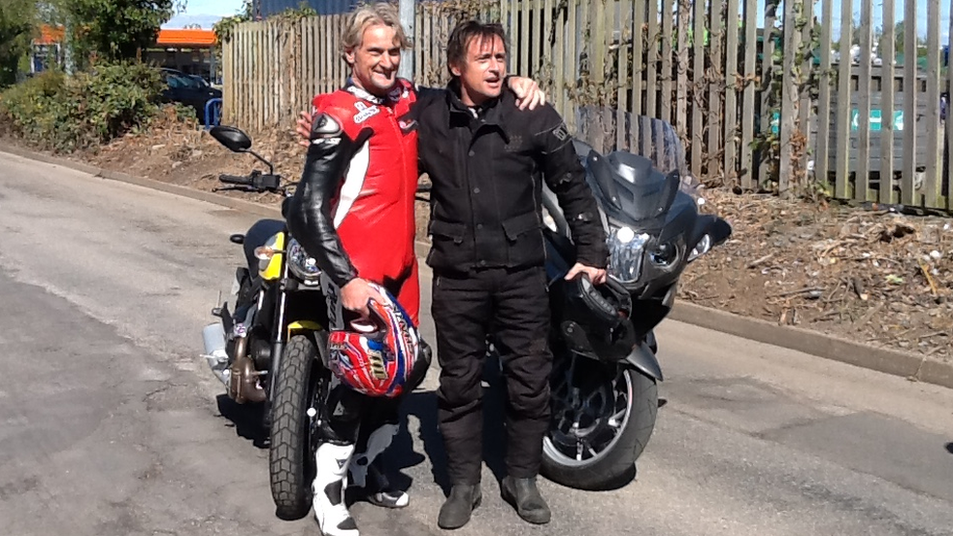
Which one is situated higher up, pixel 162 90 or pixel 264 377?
pixel 162 90

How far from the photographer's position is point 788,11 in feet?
35.1

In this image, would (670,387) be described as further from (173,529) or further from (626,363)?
(173,529)

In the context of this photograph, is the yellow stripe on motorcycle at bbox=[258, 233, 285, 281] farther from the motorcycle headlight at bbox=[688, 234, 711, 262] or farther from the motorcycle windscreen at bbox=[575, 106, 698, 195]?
the motorcycle headlight at bbox=[688, 234, 711, 262]

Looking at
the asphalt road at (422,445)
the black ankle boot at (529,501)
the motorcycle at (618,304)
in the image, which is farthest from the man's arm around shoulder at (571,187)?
the asphalt road at (422,445)

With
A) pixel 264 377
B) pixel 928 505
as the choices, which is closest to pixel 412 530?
pixel 264 377

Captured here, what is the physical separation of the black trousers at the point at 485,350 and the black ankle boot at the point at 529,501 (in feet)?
0.31

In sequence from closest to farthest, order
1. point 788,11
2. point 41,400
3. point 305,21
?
point 41,400, point 788,11, point 305,21

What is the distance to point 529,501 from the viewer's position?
472 centimetres

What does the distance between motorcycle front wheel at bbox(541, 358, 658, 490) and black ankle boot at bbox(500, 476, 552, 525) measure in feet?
1.03

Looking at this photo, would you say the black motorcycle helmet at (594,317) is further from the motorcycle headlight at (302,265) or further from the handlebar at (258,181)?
the handlebar at (258,181)

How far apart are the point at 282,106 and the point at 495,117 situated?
14.6m

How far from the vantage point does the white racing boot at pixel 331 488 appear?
4473mm

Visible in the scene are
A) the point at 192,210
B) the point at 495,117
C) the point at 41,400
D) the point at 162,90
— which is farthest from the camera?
the point at 162,90

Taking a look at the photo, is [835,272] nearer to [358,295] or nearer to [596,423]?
[596,423]
